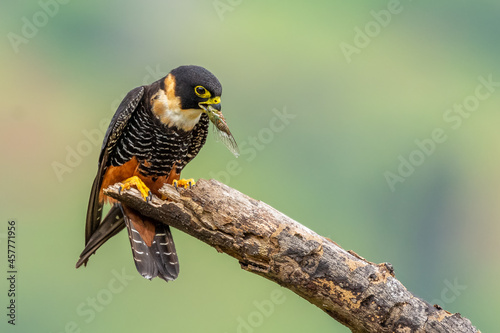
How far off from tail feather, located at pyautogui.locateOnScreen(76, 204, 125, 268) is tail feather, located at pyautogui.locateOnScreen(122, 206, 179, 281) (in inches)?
7.2

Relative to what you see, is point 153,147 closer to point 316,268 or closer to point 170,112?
point 170,112

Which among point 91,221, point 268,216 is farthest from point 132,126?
point 268,216

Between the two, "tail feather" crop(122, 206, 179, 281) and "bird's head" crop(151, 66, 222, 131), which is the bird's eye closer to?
"bird's head" crop(151, 66, 222, 131)

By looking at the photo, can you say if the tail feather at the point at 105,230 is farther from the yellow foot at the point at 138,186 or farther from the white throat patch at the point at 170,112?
the white throat patch at the point at 170,112

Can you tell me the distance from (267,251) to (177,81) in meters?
1.13

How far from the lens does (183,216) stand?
2715mm

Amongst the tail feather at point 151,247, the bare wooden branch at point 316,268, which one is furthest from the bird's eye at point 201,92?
the tail feather at point 151,247

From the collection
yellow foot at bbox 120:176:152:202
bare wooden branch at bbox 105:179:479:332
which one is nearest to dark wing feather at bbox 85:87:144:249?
yellow foot at bbox 120:176:152:202

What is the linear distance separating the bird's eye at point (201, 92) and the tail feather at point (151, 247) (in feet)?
2.71

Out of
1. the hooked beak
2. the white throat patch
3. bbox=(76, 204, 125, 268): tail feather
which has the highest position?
the hooked beak

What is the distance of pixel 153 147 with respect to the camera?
3141 millimetres

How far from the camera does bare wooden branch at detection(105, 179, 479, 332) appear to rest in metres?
2.54

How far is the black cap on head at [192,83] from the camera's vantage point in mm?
2904

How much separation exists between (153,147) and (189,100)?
1.28 ft
